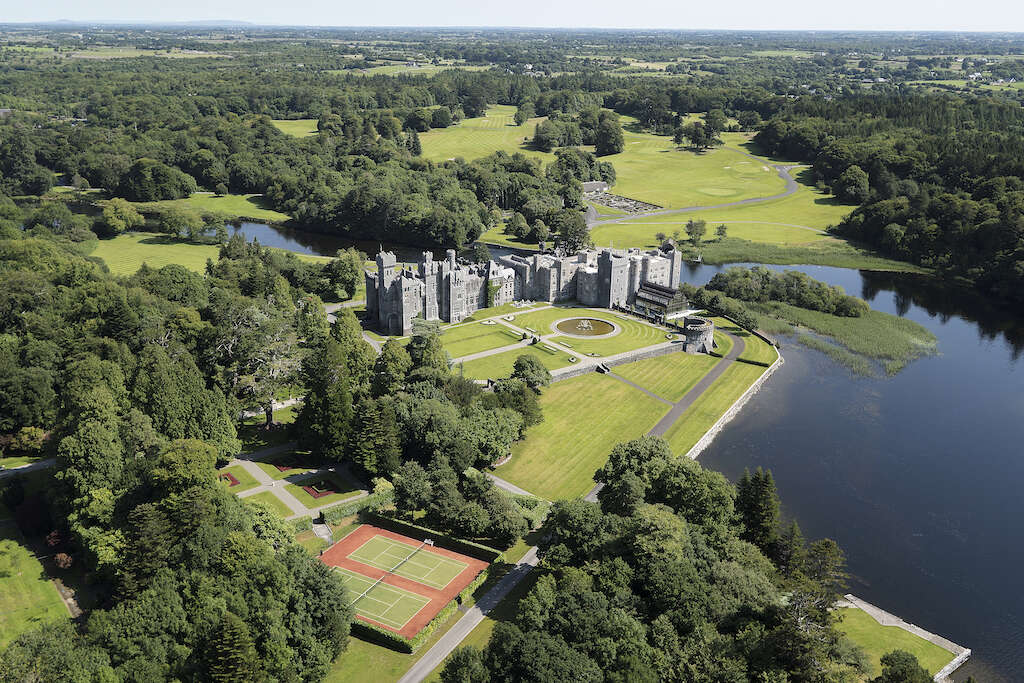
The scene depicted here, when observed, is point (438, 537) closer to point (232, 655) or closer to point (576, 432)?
point (232, 655)

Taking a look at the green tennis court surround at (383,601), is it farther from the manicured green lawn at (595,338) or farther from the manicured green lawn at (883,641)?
the manicured green lawn at (595,338)

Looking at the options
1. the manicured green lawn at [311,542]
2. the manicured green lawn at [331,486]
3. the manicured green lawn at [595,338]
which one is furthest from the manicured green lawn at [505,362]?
the manicured green lawn at [311,542]

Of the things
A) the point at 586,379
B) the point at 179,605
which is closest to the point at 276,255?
the point at 586,379

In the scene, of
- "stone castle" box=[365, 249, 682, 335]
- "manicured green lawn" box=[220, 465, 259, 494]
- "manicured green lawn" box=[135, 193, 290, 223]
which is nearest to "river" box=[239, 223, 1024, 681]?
"stone castle" box=[365, 249, 682, 335]

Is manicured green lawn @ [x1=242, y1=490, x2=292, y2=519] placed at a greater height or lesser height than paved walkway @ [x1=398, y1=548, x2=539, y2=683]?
lesser

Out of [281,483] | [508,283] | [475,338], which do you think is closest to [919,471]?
[475,338]

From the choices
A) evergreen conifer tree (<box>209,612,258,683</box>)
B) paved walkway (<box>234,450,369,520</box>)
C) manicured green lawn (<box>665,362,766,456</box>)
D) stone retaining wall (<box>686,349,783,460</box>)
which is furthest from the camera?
manicured green lawn (<box>665,362,766,456</box>)

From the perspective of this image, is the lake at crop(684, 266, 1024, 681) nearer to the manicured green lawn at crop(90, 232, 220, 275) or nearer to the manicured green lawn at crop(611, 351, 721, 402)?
the manicured green lawn at crop(611, 351, 721, 402)

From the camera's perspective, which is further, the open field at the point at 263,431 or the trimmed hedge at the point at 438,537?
the open field at the point at 263,431
